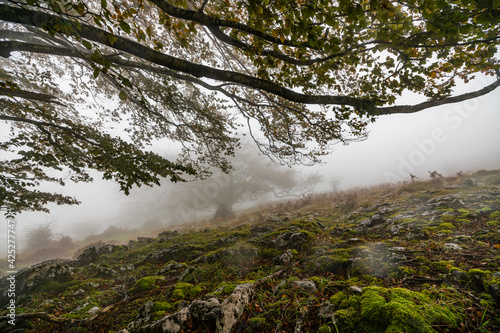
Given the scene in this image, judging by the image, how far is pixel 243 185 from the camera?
2375cm

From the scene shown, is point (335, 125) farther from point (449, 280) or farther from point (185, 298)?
point (185, 298)

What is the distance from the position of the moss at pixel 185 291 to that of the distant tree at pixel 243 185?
19.5 m

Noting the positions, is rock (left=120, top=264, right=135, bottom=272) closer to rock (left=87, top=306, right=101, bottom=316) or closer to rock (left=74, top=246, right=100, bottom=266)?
rock (left=74, top=246, right=100, bottom=266)

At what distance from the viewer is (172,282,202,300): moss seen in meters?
3.26

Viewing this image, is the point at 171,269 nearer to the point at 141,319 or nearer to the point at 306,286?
the point at 141,319

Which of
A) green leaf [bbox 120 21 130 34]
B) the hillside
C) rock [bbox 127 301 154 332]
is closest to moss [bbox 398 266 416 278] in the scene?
the hillside

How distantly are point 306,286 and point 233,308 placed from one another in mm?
1170

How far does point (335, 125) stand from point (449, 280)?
159 inches

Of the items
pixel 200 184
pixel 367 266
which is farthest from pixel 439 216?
pixel 200 184

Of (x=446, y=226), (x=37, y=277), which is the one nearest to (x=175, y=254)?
(x=37, y=277)

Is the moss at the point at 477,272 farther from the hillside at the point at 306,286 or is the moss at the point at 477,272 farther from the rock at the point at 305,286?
the rock at the point at 305,286

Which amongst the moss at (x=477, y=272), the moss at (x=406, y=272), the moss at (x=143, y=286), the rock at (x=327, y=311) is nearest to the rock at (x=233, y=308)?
the rock at (x=327, y=311)

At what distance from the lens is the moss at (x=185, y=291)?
128 inches

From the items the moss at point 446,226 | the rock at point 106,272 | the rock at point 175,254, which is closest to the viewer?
the moss at point 446,226
